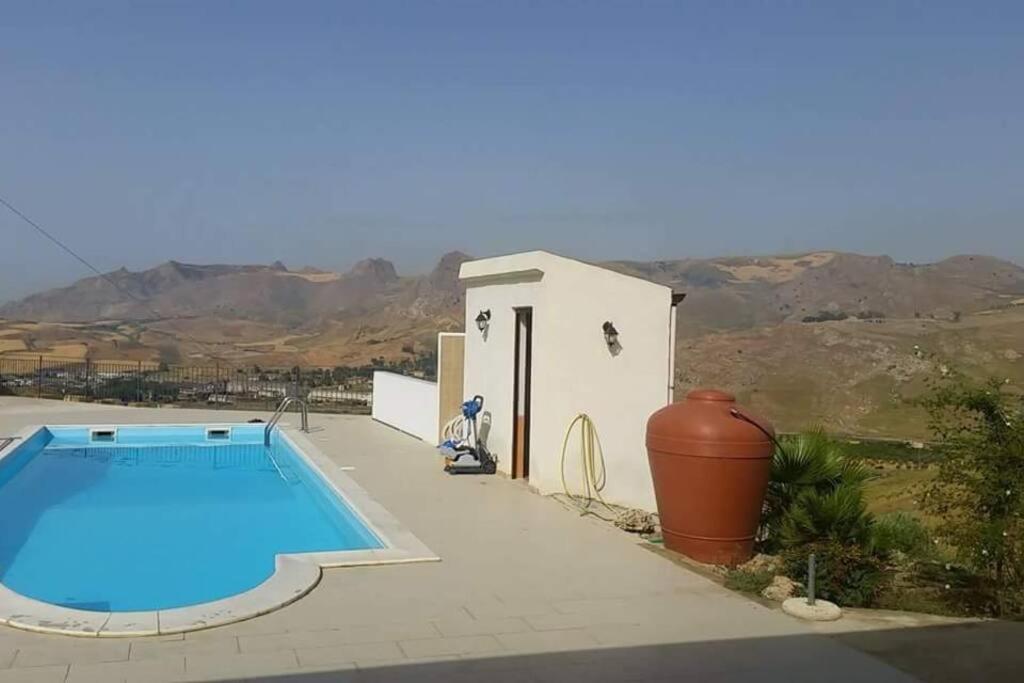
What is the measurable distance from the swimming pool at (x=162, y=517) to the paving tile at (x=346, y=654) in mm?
1331

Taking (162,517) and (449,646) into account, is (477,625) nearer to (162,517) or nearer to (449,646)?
(449,646)

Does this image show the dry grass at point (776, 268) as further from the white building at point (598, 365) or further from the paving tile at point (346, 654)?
the paving tile at point (346, 654)

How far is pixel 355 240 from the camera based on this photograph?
53.6 metres

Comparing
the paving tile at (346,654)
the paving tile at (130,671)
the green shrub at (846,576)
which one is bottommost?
the paving tile at (346,654)

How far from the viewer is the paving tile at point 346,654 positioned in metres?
4.93

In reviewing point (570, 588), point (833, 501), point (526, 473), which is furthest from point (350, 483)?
point (833, 501)

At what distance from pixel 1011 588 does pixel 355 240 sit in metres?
49.4

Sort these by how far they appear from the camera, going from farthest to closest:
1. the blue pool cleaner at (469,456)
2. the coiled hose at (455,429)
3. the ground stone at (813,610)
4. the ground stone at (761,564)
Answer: the coiled hose at (455,429)
the blue pool cleaner at (469,456)
the ground stone at (761,564)
the ground stone at (813,610)

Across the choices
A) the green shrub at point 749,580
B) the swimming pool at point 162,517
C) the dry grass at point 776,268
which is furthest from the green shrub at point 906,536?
the dry grass at point 776,268

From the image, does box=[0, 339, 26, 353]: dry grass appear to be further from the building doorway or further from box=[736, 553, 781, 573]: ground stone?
box=[736, 553, 781, 573]: ground stone

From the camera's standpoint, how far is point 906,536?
780 centimetres

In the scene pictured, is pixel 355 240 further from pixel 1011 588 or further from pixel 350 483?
pixel 1011 588

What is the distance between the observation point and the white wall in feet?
49.9

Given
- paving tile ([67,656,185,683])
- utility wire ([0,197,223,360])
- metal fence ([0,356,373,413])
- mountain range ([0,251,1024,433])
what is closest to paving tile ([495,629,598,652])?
paving tile ([67,656,185,683])
